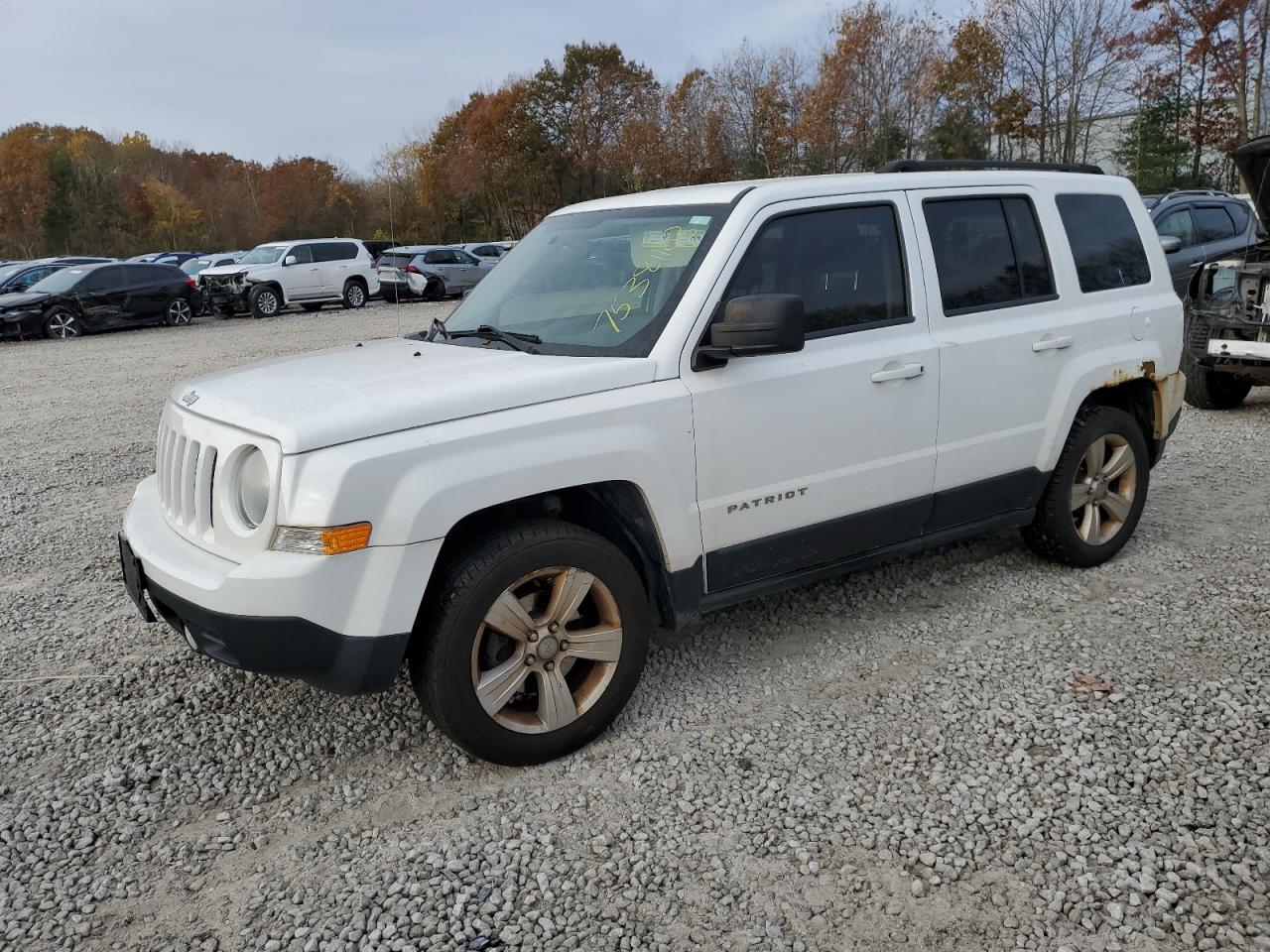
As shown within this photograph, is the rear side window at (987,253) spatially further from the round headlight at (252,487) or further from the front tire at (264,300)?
the front tire at (264,300)

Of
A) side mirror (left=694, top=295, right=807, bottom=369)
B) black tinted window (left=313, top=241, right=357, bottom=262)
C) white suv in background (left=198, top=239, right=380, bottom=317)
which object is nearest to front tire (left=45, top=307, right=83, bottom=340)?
white suv in background (left=198, top=239, right=380, bottom=317)

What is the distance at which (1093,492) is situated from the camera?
4.95 m

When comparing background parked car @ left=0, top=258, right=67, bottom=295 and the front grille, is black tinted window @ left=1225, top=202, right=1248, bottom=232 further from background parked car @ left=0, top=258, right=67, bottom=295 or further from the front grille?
background parked car @ left=0, top=258, right=67, bottom=295

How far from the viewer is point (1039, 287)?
179 inches

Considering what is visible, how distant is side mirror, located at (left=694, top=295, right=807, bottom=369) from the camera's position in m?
3.30

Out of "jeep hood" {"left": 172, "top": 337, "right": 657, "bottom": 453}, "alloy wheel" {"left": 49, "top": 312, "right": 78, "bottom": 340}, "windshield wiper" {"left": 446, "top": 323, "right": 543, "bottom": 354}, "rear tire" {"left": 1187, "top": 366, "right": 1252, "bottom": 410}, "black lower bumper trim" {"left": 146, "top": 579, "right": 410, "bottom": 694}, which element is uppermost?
"windshield wiper" {"left": 446, "top": 323, "right": 543, "bottom": 354}

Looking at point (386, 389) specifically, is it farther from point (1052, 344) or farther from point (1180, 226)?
point (1180, 226)

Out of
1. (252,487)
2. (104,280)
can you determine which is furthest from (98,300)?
(252,487)

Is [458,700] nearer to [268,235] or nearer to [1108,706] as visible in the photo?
[1108,706]

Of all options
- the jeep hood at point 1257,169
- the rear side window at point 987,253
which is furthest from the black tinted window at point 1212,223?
the rear side window at point 987,253

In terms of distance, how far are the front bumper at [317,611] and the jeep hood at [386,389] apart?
1.20 ft

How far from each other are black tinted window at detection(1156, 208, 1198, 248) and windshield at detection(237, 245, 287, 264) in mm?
19431

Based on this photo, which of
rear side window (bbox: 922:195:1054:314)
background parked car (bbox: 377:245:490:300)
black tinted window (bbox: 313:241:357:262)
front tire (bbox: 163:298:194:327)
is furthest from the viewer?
background parked car (bbox: 377:245:490:300)

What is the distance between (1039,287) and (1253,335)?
4796 millimetres
